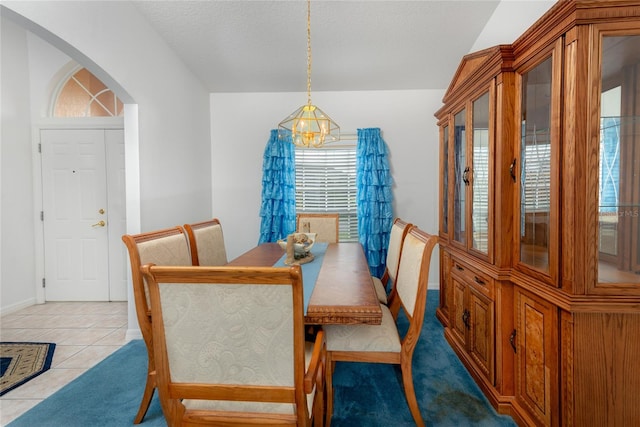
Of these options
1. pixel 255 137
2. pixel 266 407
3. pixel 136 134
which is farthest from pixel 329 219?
pixel 266 407

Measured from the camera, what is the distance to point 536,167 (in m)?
1.44

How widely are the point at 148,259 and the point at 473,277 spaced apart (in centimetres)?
197

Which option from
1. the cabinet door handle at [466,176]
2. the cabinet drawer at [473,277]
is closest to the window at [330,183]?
the cabinet drawer at [473,277]

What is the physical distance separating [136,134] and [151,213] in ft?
2.23

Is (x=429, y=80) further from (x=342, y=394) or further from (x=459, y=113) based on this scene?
(x=342, y=394)

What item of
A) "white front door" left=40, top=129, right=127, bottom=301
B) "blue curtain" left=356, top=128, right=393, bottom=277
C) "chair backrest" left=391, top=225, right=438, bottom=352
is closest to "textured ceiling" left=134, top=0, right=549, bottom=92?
"blue curtain" left=356, top=128, right=393, bottom=277

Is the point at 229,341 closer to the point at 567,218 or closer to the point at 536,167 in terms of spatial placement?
the point at 567,218

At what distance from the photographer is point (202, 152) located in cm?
365

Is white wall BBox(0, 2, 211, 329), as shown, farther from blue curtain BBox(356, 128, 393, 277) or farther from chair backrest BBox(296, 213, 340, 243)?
blue curtain BBox(356, 128, 393, 277)

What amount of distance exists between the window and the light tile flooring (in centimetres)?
243

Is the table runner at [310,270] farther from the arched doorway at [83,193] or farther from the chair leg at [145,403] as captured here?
the arched doorway at [83,193]

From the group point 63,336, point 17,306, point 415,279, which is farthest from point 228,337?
point 17,306

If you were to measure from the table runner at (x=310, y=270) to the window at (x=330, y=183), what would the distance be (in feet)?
4.60

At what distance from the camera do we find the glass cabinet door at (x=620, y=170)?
1188 mm
